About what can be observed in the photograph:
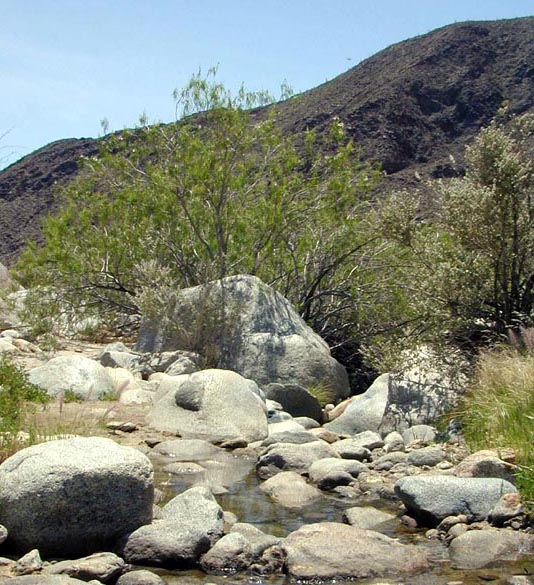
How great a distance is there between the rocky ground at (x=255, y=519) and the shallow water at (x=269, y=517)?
20 millimetres

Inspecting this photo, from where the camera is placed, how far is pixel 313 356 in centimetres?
1420

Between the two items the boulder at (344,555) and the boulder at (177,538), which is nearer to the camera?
the boulder at (344,555)

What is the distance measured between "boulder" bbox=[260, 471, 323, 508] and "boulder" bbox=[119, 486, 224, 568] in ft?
4.66

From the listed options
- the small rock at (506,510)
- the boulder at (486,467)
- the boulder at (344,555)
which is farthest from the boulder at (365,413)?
the boulder at (344,555)

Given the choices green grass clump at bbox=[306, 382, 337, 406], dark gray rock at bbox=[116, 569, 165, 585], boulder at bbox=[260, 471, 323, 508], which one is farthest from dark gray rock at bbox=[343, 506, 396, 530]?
green grass clump at bbox=[306, 382, 337, 406]

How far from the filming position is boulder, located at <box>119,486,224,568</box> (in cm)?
607

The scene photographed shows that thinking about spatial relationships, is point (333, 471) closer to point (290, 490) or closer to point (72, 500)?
point (290, 490)

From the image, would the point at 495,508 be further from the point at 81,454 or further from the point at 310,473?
the point at 81,454

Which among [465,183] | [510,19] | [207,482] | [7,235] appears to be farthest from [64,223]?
[510,19]

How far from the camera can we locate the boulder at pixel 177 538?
6.07 m

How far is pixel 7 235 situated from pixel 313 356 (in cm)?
3599

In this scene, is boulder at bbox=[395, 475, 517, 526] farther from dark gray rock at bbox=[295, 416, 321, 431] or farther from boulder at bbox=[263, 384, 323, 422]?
boulder at bbox=[263, 384, 323, 422]

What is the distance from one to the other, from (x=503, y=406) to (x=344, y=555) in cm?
335

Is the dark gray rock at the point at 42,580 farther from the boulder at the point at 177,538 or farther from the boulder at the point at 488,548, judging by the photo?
the boulder at the point at 488,548
